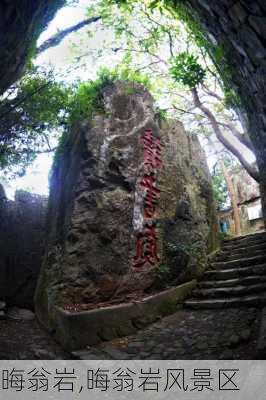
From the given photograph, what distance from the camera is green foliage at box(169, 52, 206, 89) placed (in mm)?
7957

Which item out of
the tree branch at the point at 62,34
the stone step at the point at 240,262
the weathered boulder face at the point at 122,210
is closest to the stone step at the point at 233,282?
the weathered boulder face at the point at 122,210

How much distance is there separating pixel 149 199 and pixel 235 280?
8.30 feet

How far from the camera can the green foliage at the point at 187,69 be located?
7.96 m

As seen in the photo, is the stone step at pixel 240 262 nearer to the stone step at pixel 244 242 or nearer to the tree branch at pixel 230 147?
the stone step at pixel 244 242

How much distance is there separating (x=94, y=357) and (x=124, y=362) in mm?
490

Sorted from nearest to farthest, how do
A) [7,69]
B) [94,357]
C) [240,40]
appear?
[240,40] < [94,357] < [7,69]

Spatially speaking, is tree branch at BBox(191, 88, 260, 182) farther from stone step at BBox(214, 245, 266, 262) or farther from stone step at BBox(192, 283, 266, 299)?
stone step at BBox(192, 283, 266, 299)

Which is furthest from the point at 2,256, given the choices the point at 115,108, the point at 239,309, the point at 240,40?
the point at 240,40

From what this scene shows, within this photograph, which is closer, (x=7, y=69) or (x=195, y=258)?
(x=7, y=69)

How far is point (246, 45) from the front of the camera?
4.02 m

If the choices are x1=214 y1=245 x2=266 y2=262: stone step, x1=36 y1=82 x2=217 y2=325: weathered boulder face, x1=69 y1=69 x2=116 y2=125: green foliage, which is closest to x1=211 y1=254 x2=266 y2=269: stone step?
x1=214 y1=245 x2=266 y2=262: stone step

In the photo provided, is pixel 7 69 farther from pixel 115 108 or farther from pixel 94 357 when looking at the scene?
pixel 94 357

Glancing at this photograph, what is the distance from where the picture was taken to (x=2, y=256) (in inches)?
368

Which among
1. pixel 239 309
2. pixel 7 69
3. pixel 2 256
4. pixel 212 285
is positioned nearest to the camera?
pixel 239 309
